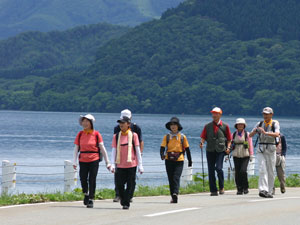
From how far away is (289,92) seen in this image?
586 feet

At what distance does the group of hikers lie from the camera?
11.6m

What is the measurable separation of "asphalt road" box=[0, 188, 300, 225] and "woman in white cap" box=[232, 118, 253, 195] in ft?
4.56

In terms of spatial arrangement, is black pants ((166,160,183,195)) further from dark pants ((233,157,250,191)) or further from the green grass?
dark pants ((233,157,250,191))

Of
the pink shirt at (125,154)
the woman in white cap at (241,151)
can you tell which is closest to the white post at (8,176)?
the pink shirt at (125,154)

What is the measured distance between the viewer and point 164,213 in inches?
427

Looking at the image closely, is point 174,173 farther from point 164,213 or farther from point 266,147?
point 266,147

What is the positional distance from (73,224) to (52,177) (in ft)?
106

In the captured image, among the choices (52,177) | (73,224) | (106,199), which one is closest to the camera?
(73,224)

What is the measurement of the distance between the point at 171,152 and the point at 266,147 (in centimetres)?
225

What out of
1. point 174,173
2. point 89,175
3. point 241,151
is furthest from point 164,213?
point 241,151

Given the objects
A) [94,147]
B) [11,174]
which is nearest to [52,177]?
[11,174]

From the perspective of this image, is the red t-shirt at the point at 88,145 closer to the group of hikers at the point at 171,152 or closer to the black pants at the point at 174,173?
the group of hikers at the point at 171,152

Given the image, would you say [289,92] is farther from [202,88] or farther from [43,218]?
[43,218]

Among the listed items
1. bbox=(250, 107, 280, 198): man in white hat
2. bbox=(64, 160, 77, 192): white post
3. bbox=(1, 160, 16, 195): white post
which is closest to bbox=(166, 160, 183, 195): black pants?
bbox=(250, 107, 280, 198): man in white hat
